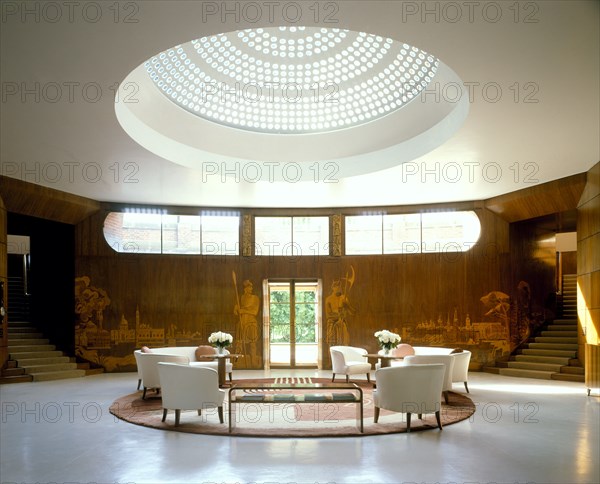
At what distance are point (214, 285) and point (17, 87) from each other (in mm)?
8473

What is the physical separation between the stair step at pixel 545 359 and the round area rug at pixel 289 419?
14.6 feet

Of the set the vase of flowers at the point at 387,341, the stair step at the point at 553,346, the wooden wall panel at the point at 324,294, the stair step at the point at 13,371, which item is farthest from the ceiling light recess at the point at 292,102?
the stair step at the point at 553,346

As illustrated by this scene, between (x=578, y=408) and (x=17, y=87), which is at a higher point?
(x=17, y=87)

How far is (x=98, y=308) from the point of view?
47.7ft

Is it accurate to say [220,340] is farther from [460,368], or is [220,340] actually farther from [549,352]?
[549,352]

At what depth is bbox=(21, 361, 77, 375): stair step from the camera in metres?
12.9

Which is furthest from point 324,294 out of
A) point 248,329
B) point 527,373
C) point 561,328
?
point 561,328

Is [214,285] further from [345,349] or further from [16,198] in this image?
[16,198]

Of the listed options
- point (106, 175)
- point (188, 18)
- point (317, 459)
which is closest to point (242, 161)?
point (106, 175)

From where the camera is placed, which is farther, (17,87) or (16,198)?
(16,198)

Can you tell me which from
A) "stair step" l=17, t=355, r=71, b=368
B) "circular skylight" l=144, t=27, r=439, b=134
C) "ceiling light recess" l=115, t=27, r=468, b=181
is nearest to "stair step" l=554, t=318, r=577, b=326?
"ceiling light recess" l=115, t=27, r=468, b=181

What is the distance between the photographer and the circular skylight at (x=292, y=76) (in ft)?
27.1

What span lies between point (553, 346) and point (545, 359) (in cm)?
68
